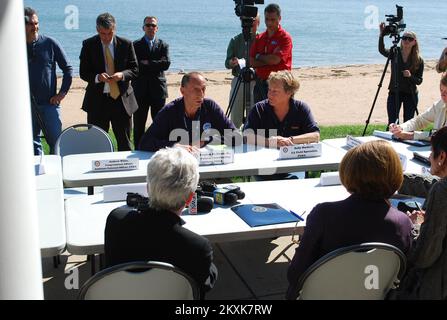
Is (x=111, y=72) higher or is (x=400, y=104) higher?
(x=111, y=72)

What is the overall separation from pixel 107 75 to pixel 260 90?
6.19ft

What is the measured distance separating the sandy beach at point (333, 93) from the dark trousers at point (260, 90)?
317 cm

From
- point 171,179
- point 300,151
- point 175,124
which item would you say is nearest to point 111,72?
point 175,124

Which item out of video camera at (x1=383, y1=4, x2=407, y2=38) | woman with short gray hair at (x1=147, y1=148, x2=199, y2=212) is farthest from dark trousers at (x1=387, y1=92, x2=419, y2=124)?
woman with short gray hair at (x1=147, y1=148, x2=199, y2=212)

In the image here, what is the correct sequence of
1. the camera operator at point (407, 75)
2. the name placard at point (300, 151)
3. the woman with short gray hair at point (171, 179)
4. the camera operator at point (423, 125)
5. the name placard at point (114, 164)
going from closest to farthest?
the woman with short gray hair at point (171, 179)
the name placard at point (114, 164)
the name placard at point (300, 151)
the camera operator at point (423, 125)
the camera operator at point (407, 75)

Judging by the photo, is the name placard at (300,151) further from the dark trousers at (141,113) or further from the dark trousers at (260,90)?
the dark trousers at (141,113)

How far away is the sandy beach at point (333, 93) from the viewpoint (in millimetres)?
11148

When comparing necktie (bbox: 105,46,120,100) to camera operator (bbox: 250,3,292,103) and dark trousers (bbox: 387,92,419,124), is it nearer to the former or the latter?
camera operator (bbox: 250,3,292,103)

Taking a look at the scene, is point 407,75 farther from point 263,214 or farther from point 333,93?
point 333,93

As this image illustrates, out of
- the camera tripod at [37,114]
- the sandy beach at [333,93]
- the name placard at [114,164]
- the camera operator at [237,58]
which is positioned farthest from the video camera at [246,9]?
the sandy beach at [333,93]

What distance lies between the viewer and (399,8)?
6.88 m

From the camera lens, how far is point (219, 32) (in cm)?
3428

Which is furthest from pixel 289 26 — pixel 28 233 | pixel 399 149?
pixel 28 233

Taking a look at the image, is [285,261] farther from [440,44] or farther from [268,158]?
[440,44]
